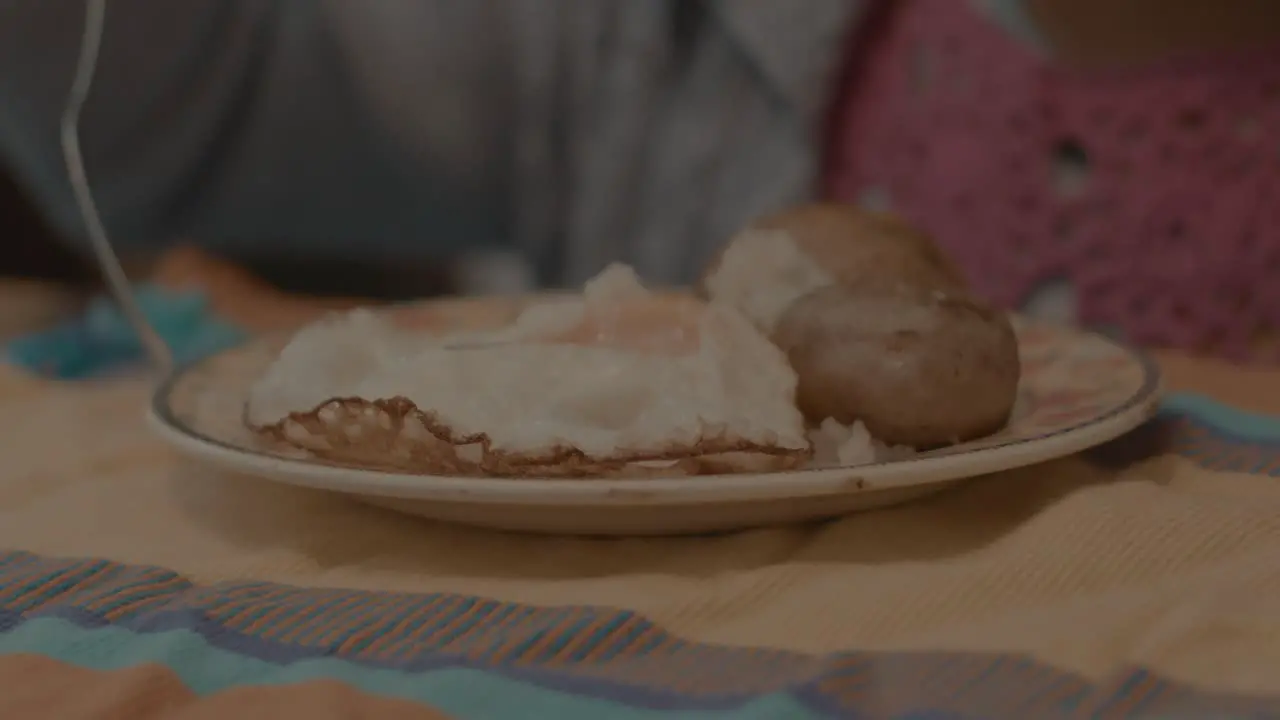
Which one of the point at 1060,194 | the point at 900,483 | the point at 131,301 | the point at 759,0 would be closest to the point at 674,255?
the point at 759,0

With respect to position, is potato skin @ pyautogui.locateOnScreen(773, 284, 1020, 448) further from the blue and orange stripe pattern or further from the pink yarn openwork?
the pink yarn openwork

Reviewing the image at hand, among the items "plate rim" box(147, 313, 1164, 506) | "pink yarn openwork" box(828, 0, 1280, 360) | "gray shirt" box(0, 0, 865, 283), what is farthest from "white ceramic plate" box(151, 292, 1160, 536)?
"gray shirt" box(0, 0, 865, 283)

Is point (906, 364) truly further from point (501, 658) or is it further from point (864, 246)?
point (501, 658)

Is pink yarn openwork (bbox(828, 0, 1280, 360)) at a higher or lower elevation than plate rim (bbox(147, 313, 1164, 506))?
higher

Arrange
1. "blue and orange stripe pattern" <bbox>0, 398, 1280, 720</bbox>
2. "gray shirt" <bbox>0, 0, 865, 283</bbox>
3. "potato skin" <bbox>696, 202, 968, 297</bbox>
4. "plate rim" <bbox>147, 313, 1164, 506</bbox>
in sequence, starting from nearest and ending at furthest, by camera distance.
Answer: "blue and orange stripe pattern" <bbox>0, 398, 1280, 720</bbox>, "plate rim" <bbox>147, 313, 1164, 506</bbox>, "potato skin" <bbox>696, 202, 968, 297</bbox>, "gray shirt" <bbox>0, 0, 865, 283</bbox>

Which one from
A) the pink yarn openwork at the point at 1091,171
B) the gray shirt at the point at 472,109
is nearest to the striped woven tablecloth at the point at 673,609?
the pink yarn openwork at the point at 1091,171

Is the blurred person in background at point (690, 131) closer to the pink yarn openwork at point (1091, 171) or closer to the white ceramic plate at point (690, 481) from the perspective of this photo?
the pink yarn openwork at point (1091, 171)

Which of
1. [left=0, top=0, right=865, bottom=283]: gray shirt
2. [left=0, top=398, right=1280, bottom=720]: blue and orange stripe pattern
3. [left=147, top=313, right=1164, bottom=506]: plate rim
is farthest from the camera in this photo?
[left=0, top=0, right=865, bottom=283]: gray shirt
